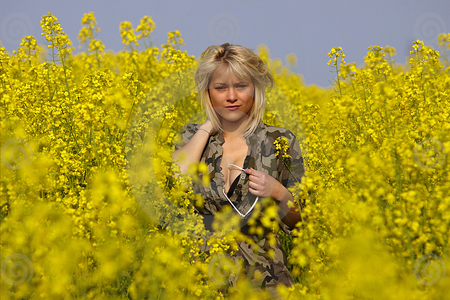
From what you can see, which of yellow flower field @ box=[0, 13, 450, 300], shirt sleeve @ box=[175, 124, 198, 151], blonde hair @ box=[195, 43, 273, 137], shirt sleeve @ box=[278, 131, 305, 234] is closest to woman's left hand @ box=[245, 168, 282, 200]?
yellow flower field @ box=[0, 13, 450, 300]

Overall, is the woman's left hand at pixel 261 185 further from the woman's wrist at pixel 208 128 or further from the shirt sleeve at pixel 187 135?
the shirt sleeve at pixel 187 135

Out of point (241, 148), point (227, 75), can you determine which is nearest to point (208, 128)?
point (241, 148)

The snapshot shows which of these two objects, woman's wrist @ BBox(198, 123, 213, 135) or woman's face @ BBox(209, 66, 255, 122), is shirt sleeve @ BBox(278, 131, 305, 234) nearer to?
woman's face @ BBox(209, 66, 255, 122)

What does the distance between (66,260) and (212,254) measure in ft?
3.02

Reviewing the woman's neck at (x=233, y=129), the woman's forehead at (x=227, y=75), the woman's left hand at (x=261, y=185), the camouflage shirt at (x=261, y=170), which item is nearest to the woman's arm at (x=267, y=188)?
the woman's left hand at (x=261, y=185)

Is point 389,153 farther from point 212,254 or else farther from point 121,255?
point 121,255

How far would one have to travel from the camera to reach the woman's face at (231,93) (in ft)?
9.63

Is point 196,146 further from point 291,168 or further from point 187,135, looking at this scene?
point 291,168

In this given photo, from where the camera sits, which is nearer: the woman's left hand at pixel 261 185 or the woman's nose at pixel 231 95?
the woman's left hand at pixel 261 185

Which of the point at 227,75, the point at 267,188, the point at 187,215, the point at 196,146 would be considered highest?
the point at 227,75

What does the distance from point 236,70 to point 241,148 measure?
63cm

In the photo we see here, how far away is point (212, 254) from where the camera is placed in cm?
253

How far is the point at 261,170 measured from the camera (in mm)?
2992

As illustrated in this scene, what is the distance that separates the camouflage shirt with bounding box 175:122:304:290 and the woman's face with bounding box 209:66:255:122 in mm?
267
